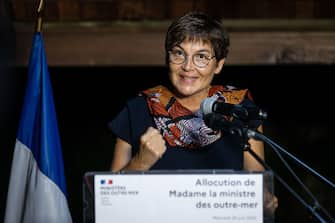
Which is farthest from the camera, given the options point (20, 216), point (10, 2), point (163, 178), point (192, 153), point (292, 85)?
point (292, 85)

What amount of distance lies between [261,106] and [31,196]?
195cm

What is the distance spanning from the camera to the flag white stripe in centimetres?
228

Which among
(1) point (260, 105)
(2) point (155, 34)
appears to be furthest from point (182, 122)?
(1) point (260, 105)

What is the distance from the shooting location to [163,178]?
156cm

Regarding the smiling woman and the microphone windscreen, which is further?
the smiling woman

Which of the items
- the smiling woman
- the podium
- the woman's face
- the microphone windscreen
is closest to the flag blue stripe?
the smiling woman

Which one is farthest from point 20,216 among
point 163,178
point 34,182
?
point 163,178

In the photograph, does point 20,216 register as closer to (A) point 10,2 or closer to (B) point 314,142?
(A) point 10,2

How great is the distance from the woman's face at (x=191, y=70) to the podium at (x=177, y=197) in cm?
52

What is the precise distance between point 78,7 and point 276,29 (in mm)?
1056

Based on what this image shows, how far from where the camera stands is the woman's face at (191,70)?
2.01m

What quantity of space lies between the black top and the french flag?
13.7 inches

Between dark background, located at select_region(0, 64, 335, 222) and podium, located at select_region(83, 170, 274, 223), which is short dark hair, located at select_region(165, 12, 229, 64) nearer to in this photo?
podium, located at select_region(83, 170, 274, 223)

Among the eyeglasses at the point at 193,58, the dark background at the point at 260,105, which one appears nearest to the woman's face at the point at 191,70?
the eyeglasses at the point at 193,58
